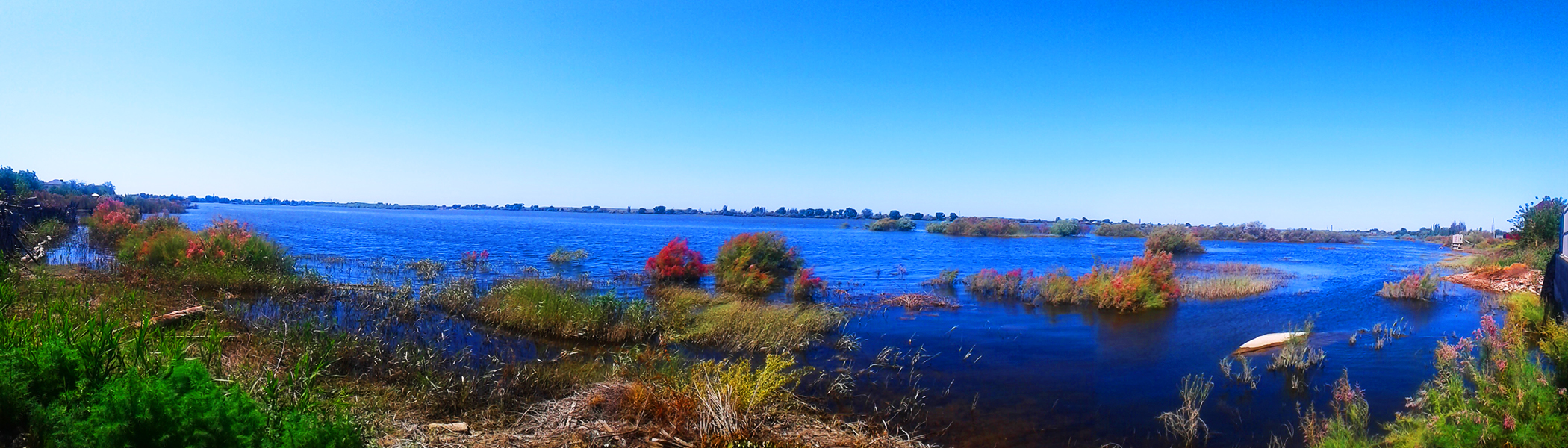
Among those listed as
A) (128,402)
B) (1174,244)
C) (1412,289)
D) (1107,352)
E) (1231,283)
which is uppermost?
(128,402)

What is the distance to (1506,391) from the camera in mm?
5141

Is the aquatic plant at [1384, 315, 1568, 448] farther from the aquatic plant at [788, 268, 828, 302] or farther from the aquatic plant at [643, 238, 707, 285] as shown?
the aquatic plant at [643, 238, 707, 285]

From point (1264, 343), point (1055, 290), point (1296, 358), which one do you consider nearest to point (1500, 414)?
point (1296, 358)

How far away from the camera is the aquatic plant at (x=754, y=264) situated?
748 inches

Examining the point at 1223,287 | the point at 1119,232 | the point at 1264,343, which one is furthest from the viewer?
the point at 1119,232

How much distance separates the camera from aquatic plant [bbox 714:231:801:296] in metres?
19.0

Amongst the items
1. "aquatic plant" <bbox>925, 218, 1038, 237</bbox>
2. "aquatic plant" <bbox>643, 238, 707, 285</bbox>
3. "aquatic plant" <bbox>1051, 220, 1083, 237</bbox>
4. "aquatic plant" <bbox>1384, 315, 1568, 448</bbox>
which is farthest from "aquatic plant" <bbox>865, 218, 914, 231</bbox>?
"aquatic plant" <bbox>1384, 315, 1568, 448</bbox>

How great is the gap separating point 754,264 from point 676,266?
2.38 metres

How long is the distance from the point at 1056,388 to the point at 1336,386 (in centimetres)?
396

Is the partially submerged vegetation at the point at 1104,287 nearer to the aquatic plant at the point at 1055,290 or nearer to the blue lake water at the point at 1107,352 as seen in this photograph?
the aquatic plant at the point at 1055,290

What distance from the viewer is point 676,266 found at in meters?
20.0

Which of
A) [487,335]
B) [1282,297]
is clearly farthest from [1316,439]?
[1282,297]

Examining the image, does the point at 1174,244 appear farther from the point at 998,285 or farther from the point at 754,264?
the point at 754,264

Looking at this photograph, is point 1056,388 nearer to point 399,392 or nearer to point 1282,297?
point 399,392
